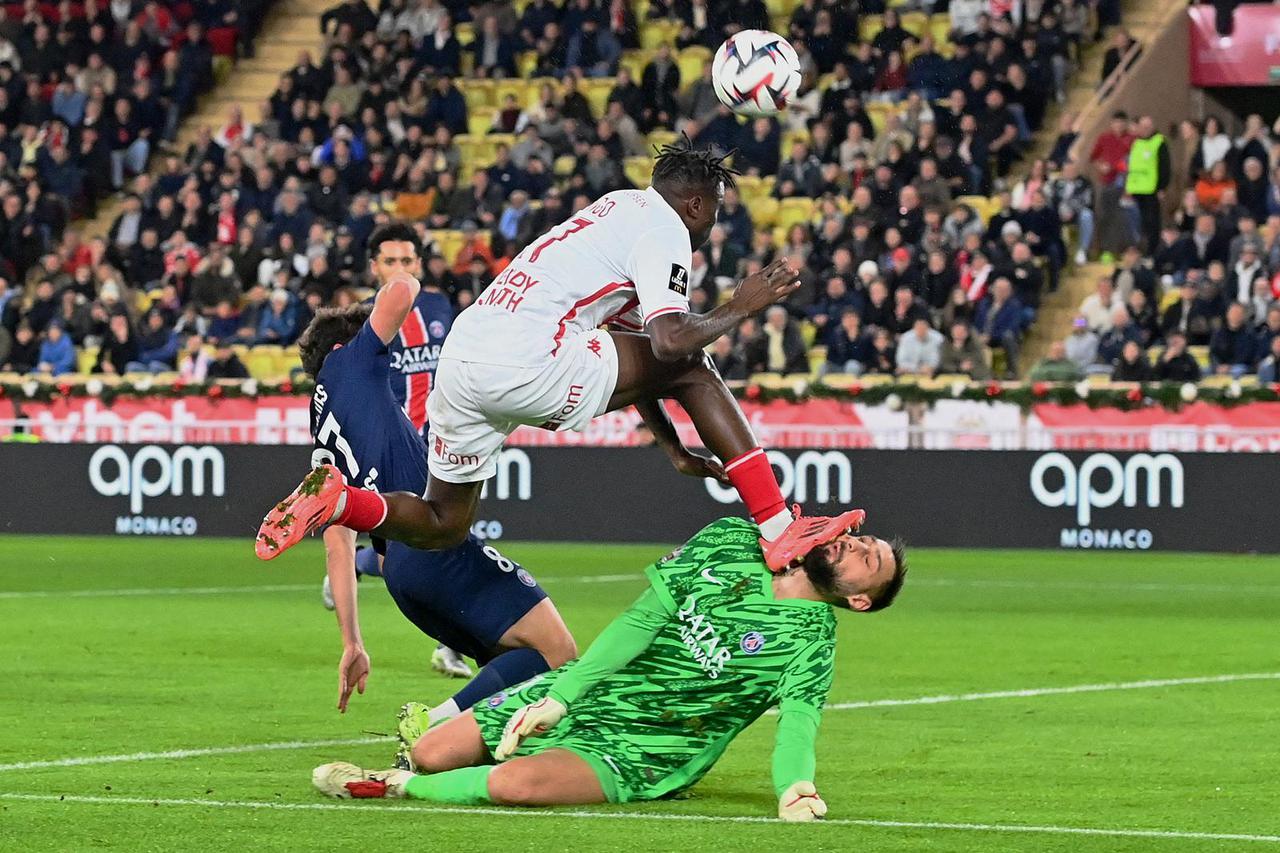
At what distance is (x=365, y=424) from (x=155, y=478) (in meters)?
15.2

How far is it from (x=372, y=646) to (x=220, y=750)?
470 cm

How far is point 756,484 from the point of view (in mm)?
8734

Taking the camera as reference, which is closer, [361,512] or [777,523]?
[361,512]

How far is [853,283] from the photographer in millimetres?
26281

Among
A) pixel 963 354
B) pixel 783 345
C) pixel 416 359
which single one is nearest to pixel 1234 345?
pixel 963 354

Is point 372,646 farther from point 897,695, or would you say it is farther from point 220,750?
point 220,750

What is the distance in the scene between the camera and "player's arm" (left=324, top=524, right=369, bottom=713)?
8.30 m

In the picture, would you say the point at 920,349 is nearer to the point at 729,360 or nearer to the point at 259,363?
the point at 729,360

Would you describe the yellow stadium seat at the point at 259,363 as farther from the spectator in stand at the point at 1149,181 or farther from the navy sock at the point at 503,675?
the navy sock at the point at 503,675

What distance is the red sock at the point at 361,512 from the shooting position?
27.3 ft

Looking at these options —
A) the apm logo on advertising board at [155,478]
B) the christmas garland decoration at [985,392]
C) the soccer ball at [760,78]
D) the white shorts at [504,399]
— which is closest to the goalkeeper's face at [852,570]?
the white shorts at [504,399]

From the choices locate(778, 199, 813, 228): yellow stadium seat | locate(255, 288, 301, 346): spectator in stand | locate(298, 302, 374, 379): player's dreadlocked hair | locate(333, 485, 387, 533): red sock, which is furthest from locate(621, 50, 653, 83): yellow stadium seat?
locate(333, 485, 387, 533): red sock

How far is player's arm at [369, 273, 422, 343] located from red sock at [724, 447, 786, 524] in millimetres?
1390

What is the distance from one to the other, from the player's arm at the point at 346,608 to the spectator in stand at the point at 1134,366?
1540cm
